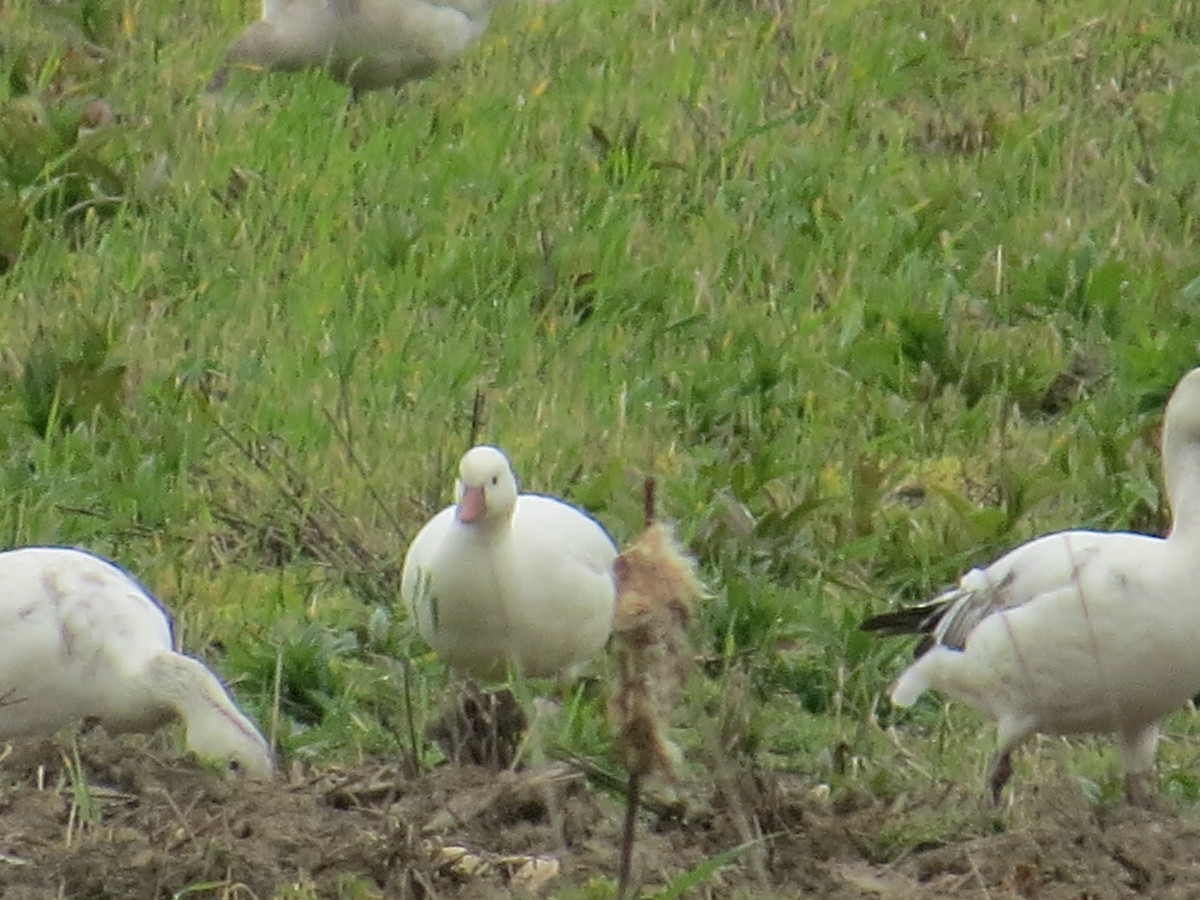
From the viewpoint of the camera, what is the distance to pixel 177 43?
988 cm

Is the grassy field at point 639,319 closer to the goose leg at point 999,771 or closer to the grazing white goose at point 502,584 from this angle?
the goose leg at point 999,771

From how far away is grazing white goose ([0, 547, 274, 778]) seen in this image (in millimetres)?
5105

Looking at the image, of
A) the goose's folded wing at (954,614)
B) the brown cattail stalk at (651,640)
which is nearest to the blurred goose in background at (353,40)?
the goose's folded wing at (954,614)

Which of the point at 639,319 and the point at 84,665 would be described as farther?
the point at 639,319

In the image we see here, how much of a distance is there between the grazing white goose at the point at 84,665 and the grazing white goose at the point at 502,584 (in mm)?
609

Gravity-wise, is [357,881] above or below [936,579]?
above

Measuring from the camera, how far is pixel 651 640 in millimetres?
3035

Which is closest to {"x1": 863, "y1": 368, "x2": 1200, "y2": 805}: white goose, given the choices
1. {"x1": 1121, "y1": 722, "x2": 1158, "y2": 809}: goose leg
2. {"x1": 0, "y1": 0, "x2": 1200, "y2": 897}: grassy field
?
{"x1": 1121, "y1": 722, "x2": 1158, "y2": 809}: goose leg

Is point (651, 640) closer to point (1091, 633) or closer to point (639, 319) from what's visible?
point (1091, 633)

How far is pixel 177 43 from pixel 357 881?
637 centimetres

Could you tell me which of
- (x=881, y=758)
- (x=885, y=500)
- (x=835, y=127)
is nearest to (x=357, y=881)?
(x=881, y=758)

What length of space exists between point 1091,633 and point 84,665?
6.18 feet

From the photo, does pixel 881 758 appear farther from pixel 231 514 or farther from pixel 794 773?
pixel 231 514

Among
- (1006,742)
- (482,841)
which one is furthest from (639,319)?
(482,841)
